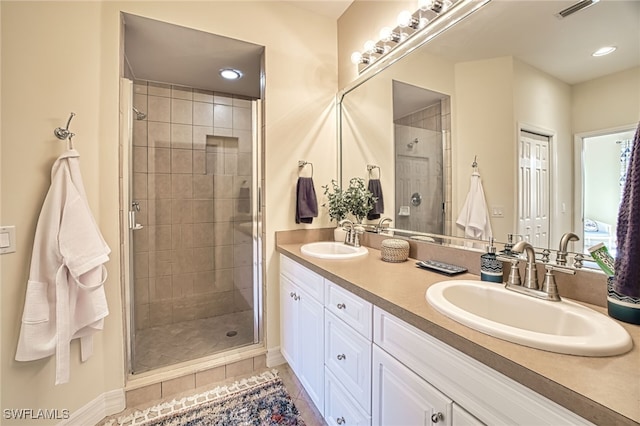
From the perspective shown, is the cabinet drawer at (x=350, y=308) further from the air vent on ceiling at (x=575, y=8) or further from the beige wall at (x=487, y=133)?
the air vent on ceiling at (x=575, y=8)

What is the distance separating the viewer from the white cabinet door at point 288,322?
1700mm

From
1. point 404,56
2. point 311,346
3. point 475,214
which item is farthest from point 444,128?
point 311,346

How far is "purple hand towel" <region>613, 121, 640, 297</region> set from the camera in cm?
60

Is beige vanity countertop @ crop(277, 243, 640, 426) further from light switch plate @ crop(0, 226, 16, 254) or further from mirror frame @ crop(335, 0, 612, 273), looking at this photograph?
light switch plate @ crop(0, 226, 16, 254)

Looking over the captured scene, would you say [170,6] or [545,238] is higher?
[170,6]

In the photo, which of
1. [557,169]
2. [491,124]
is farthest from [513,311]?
[491,124]

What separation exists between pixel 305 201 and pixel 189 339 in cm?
152

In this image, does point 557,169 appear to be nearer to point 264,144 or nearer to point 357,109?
point 357,109

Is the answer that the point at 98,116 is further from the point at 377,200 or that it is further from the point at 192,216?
the point at 377,200

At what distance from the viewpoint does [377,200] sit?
6.25 ft

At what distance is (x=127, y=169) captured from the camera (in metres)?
1.61

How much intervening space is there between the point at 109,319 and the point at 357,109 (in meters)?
2.08

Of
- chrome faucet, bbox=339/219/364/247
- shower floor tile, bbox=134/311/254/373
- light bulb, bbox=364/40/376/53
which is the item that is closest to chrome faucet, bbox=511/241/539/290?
chrome faucet, bbox=339/219/364/247

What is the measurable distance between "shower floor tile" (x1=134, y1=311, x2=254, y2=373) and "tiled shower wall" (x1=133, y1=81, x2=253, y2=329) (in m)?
0.10
